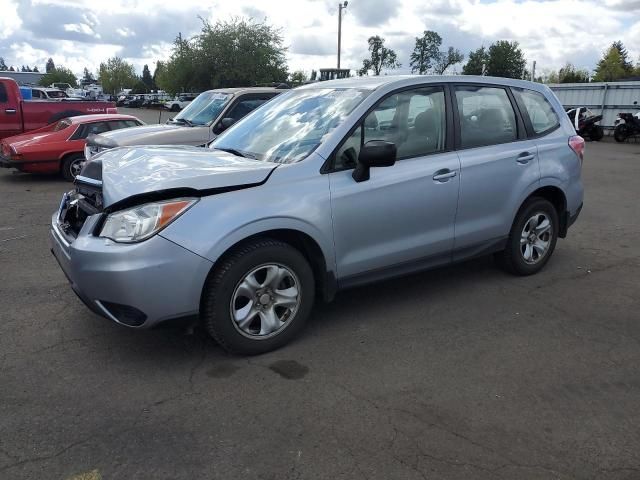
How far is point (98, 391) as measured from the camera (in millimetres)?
3205

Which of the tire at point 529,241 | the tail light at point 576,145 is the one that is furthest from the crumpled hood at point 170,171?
the tail light at point 576,145

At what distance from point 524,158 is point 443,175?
3.30 feet

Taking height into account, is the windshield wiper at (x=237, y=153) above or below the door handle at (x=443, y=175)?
above

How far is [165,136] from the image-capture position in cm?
837

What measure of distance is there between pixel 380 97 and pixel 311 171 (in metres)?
0.85

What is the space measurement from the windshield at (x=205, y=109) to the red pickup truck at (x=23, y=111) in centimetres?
516

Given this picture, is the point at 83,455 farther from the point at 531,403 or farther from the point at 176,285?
the point at 531,403

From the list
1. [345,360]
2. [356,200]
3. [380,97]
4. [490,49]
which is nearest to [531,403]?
[345,360]

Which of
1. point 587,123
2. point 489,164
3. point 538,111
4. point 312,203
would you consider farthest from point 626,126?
point 312,203

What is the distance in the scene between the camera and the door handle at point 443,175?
422cm

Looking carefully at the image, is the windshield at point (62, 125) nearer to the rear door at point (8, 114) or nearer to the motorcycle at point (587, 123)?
the rear door at point (8, 114)

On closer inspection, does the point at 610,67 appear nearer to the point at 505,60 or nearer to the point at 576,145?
the point at 505,60

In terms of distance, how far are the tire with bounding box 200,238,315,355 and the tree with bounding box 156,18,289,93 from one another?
3590 centimetres

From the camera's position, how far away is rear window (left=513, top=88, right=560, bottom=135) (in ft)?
16.5
